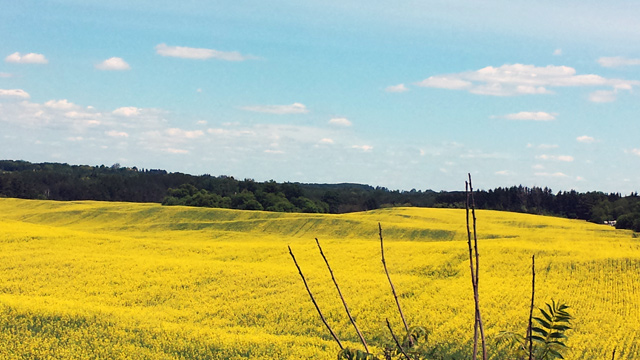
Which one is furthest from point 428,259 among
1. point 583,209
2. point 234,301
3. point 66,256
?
point 583,209

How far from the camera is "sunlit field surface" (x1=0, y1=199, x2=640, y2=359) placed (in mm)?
19641

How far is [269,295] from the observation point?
26.6 m

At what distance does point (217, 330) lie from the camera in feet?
69.6

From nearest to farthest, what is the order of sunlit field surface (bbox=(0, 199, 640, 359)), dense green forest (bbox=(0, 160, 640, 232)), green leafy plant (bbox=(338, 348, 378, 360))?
green leafy plant (bbox=(338, 348, 378, 360)) → sunlit field surface (bbox=(0, 199, 640, 359)) → dense green forest (bbox=(0, 160, 640, 232))

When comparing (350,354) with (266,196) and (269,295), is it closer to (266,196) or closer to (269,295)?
(269,295)

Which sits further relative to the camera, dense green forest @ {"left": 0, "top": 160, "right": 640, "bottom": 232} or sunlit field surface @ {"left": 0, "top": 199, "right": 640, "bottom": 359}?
dense green forest @ {"left": 0, "top": 160, "right": 640, "bottom": 232}

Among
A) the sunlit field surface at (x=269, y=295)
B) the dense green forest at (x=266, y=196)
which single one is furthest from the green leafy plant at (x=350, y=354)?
the dense green forest at (x=266, y=196)

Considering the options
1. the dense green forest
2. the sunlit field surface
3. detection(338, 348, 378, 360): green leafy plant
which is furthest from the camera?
the dense green forest

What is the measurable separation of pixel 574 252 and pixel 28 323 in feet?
101

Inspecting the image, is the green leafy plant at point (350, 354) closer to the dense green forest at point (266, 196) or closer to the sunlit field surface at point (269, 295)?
the sunlit field surface at point (269, 295)

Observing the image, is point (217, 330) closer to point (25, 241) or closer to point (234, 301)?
point (234, 301)

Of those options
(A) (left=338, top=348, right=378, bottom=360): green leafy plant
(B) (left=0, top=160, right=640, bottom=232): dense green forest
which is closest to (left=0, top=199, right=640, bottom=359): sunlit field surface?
(A) (left=338, top=348, right=378, bottom=360): green leafy plant

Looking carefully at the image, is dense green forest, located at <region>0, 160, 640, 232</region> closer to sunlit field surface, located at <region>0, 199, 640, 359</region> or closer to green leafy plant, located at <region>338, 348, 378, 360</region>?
sunlit field surface, located at <region>0, 199, 640, 359</region>

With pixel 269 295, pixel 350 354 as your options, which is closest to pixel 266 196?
pixel 269 295
